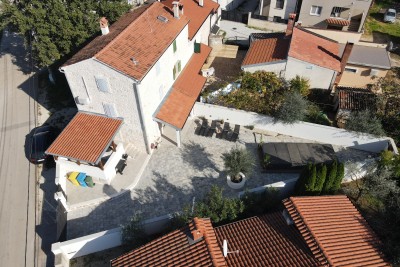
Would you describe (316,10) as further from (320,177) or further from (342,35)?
(320,177)

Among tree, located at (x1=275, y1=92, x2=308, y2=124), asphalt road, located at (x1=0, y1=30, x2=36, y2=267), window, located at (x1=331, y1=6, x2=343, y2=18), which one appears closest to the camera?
asphalt road, located at (x1=0, y1=30, x2=36, y2=267)

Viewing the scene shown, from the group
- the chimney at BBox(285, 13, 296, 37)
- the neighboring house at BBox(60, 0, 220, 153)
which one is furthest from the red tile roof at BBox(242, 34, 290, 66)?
the neighboring house at BBox(60, 0, 220, 153)

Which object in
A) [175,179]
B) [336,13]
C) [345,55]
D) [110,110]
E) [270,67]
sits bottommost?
[175,179]

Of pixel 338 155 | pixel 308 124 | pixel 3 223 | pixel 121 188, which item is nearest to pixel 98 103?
pixel 121 188

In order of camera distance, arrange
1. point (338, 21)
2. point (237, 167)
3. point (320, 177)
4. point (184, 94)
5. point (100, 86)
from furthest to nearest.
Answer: point (338, 21) < point (184, 94) < point (100, 86) < point (237, 167) < point (320, 177)

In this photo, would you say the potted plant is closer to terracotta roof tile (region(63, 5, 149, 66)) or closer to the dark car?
terracotta roof tile (region(63, 5, 149, 66))

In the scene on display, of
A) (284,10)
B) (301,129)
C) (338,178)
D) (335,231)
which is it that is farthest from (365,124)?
(284,10)

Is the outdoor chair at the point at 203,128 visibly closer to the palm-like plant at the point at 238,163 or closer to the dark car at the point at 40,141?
the palm-like plant at the point at 238,163
